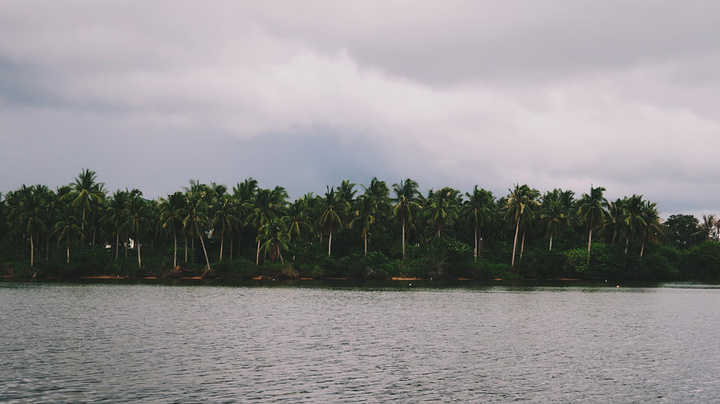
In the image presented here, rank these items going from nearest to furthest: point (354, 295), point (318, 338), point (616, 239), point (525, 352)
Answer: point (525, 352)
point (318, 338)
point (354, 295)
point (616, 239)

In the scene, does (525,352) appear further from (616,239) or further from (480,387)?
(616,239)

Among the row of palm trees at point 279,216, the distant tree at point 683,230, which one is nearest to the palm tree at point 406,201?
the row of palm trees at point 279,216

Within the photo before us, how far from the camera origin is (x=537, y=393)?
2614 cm

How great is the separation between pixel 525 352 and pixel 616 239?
12509cm

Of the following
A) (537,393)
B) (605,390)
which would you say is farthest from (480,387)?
(605,390)

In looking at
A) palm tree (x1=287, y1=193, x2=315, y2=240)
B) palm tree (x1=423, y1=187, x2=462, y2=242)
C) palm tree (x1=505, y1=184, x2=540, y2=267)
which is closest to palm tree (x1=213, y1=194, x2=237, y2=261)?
palm tree (x1=287, y1=193, x2=315, y2=240)

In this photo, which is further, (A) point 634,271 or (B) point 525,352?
(A) point 634,271

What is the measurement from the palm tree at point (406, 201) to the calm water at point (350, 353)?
213 ft

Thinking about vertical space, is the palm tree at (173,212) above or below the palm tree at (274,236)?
above

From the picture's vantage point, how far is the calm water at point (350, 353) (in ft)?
84.3

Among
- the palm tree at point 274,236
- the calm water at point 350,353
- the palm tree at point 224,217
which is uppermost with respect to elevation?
the palm tree at point 224,217

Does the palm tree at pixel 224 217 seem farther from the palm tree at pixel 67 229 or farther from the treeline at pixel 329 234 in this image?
the palm tree at pixel 67 229

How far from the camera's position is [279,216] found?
438 ft

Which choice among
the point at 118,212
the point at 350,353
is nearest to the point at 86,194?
the point at 118,212
